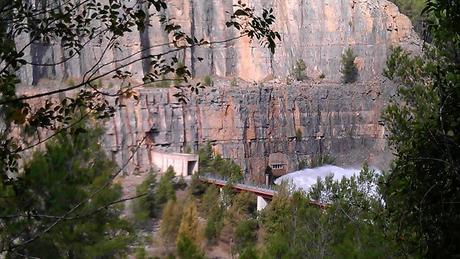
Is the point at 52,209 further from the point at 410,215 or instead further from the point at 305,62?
the point at 305,62

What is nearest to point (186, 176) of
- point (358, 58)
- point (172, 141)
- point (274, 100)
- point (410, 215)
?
point (172, 141)

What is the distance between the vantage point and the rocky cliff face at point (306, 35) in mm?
37688

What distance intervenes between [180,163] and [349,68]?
11.2 m

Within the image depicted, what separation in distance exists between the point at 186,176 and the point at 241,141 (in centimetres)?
629

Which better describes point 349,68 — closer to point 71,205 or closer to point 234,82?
point 234,82

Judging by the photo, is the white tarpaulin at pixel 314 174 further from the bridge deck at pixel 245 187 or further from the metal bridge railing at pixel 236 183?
the bridge deck at pixel 245 187

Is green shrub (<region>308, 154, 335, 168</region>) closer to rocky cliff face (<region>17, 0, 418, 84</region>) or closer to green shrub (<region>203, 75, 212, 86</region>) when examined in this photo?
rocky cliff face (<region>17, 0, 418, 84</region>)

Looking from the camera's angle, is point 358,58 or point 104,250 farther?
point 358,58

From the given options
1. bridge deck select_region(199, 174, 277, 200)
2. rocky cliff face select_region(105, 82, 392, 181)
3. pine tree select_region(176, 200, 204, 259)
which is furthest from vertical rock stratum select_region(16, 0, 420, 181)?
pine tree select_region(176, 200, 204, 259)

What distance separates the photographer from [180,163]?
30.7 m

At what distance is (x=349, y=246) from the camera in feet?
29.1

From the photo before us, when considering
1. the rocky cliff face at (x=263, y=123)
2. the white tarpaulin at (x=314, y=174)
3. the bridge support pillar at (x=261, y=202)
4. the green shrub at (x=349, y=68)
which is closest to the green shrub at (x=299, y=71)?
the rocky cliff face at (x=263, y=123)

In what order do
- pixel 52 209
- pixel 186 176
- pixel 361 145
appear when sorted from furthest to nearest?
pixel 361 145
pixel 186 176
pixel 52 209

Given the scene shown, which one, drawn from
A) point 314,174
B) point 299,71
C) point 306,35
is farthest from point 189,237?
point 306,35
